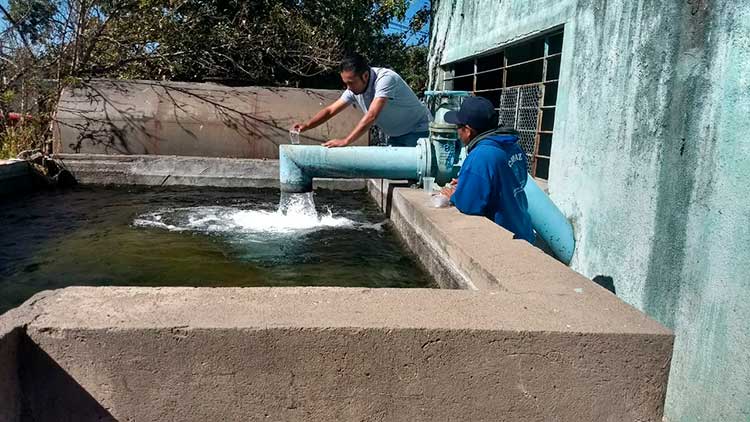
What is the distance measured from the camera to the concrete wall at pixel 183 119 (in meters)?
7.55

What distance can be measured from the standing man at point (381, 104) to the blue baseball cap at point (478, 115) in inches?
58.8

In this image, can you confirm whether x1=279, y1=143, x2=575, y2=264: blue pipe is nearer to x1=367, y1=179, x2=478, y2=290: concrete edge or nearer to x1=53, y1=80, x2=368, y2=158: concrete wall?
x1=367, y1=179, x2=478, y2=290: concrete edge

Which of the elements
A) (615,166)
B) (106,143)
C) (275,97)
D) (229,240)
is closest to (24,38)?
(106,143)

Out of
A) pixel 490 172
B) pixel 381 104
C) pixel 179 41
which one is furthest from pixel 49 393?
pixel 179 41

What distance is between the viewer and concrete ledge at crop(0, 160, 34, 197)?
587 centimetres

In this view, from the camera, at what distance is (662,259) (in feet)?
10.1

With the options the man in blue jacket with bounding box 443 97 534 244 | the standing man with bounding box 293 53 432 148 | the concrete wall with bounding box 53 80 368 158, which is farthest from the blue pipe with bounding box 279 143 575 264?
the concrete wall with bounding box 53 80 368 158

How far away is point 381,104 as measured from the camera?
5035 mm

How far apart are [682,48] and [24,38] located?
881 centimetres

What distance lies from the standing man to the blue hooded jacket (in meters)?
1.61

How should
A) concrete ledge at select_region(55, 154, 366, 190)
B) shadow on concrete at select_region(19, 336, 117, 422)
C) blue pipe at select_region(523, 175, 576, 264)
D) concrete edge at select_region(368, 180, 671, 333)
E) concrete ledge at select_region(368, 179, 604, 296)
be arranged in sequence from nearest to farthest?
shadow on concrete at select_region(19, 336, 117, 422) < concrete edge at select_region(368, 180, 671, 333) < concrete ledge at select_region(368, 179, 604, 296) < blue pipe at select_region(523, 175, 576, 264) < concrete ledge at select_region(55, 154, 366, 190)

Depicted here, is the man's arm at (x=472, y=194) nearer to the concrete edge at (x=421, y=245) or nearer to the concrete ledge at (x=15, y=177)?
the concrete edge at (x=421, y=245)

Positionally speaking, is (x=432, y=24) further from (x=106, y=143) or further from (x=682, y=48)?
(x=682, y=48)

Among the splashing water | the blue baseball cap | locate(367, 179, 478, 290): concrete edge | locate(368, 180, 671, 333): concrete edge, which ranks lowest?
the splashing water
